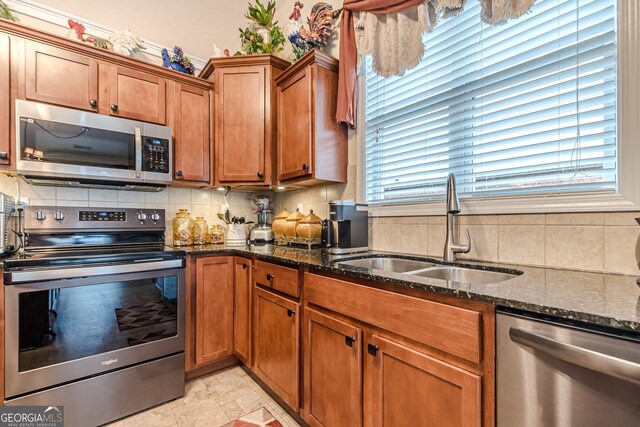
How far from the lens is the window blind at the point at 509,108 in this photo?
1122 mm

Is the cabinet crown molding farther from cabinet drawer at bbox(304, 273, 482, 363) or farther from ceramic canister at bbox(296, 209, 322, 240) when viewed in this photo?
cabinet drawer at bbox(304, 273, 482, 363)

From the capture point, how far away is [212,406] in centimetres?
175

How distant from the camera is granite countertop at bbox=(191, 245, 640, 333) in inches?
25.1

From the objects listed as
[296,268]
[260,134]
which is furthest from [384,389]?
[260,134]

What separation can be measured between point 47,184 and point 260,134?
1487mm

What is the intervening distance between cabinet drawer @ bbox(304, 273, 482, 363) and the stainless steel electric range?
1.11 metres

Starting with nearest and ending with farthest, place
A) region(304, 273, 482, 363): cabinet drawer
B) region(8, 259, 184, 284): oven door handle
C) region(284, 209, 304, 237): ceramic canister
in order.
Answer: region(304, 273, 482, 363): cabinet drawer
region(8, 259, 184, 284): oven door handle
region(284, 209, 304, 237): ceramic canister

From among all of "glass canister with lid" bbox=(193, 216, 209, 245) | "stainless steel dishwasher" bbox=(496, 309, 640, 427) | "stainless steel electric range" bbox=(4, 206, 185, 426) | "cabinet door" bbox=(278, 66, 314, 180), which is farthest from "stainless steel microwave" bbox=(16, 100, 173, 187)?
"stainless steel dishwasher" bbox=(496, 309, 640, 427)

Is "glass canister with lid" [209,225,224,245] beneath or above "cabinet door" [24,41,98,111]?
beneath

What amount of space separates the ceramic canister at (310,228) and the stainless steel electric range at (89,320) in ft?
2.65

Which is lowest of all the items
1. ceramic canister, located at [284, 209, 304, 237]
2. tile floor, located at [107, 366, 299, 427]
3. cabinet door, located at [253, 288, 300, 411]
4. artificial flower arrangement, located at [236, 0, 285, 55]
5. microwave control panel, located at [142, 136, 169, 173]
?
tile floor, located at [107, 366, 299, 427]

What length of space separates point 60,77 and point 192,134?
2.67 feet

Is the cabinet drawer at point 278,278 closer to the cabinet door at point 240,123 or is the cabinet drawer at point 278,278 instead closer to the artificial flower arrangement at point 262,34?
the cabinet door at point 240,123

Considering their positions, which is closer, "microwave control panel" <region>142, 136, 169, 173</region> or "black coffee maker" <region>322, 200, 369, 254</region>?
"black coffee maker" <region>322, 200, 369, 254</region>
